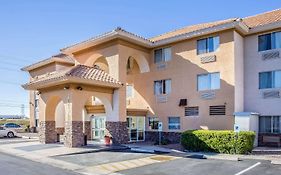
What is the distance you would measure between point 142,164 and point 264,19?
15373 mm

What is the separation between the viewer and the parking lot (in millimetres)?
12406

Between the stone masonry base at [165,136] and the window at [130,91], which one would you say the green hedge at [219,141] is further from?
the window at [130,91]

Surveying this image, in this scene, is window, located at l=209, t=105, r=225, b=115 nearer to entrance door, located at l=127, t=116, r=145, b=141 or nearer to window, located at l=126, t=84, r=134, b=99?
entrance door, located at l=127, t=116, r=145, b=141

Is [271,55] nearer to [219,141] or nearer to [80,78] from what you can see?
[219,141]

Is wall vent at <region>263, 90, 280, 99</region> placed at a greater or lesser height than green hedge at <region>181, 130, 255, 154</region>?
greater

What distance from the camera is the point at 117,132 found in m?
22.0

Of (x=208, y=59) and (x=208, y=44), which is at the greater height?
(x=208, y=44)

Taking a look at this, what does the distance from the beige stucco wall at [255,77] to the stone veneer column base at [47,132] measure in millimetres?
15835

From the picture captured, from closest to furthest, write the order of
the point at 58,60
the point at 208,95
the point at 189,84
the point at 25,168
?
the point at 25,168
the point at 208,95
the point at 189,84
the point at 58,60

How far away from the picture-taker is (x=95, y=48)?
976 inches

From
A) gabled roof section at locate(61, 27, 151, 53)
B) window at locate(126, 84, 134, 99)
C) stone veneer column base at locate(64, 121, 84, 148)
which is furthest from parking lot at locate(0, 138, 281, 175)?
window at locate(126, 84, 134, 99)

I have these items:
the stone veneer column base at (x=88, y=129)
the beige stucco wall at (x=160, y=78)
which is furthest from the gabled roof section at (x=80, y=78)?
the stone veneer column base at (x=88, y=129)

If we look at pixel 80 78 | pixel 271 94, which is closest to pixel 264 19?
pixel 271 94

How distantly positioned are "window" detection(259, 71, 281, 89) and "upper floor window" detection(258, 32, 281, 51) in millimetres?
1882
